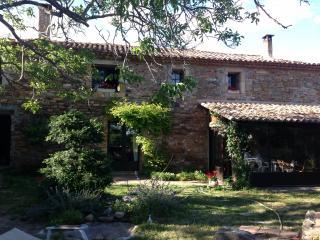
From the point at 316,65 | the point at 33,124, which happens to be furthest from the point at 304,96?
the point at 33,124

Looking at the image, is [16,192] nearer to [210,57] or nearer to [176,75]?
[176,75]

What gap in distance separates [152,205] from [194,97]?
9.52m

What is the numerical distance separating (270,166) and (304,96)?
584cm

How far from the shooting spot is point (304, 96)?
63.5ft

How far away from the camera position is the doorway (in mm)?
17188

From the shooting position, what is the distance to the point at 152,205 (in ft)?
29.2

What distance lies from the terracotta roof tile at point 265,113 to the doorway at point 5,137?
7.55 meters

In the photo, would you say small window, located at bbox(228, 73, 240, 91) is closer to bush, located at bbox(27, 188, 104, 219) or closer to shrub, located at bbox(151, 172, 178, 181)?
shrub, located at bbox(151, 172, 178, 181)

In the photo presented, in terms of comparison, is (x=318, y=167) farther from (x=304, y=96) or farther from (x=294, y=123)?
(x=304, y=96)

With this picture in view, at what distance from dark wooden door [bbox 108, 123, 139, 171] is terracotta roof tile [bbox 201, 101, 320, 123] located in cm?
320

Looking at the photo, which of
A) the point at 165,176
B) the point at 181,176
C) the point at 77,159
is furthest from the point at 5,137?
the point at 77,159

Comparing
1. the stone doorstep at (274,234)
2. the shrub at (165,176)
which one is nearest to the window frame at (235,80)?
the shrub at (165,176)

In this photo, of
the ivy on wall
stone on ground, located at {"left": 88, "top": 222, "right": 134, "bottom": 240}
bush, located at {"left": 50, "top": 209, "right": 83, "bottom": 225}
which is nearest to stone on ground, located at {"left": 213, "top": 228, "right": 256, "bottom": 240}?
stone on ground, located at {"left": 88, "top": 222, "right": 134, "bottom": 240}

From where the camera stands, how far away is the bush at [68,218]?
8.21m
